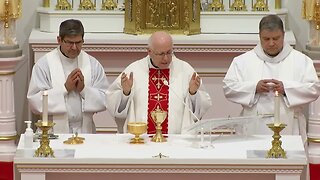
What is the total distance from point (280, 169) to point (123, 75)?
163cm

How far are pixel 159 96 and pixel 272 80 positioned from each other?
892 mm

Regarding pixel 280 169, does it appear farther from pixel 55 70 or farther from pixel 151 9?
pixel 151 9

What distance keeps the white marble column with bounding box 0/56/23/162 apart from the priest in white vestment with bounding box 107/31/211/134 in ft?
4.40

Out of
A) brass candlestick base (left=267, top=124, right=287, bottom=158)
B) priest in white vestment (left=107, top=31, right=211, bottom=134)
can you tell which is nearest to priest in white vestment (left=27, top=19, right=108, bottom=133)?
priest in white vestment (left=107, top=31, right=211, bottom=134)

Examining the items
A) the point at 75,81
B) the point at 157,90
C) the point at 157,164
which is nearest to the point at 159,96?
the point at 157,90

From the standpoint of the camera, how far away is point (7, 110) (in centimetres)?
960

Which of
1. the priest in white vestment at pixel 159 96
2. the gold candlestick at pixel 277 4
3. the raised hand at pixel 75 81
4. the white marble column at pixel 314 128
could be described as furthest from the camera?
the gold candlestick at pixel 277 4

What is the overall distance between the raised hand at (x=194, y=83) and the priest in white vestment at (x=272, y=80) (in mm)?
519

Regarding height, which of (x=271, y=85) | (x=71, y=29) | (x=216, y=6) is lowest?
(x=271, y=85)

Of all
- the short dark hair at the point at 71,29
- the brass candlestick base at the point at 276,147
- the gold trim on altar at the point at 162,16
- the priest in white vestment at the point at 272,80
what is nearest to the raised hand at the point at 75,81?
the short dark hair at the point at 71,29

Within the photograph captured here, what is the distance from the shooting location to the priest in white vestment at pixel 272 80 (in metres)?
8.53

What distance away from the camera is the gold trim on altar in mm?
10727

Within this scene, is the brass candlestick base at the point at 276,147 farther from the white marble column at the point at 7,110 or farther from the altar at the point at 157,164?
the white marble column at the point at 7,110

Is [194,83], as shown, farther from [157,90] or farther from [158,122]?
[158,122]
